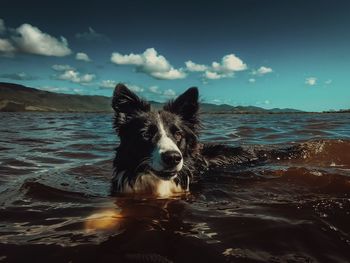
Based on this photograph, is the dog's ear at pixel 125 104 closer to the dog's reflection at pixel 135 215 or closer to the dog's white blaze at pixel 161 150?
the dog's white blaze at pixel 161 150

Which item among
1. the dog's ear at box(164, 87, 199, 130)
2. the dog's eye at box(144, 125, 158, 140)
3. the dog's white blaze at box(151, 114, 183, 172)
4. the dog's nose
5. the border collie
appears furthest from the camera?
the dog's ear at box(164, 87, 199, 130)

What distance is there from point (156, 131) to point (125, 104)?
3.76 feet

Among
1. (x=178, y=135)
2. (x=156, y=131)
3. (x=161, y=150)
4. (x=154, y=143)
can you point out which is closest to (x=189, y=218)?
(x=161, y=150)

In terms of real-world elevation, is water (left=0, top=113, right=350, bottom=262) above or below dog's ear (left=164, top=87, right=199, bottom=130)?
below

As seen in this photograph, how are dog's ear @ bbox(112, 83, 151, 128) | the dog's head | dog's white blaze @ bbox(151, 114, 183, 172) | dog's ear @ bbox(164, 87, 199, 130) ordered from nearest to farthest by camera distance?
dog's white blaze @ bbox(151, 114, 183, 172), the dog's head, dog's ear @ bbox(112, 83, 151, 128), dog's ear @ bbox(164, 87, 199, 130)

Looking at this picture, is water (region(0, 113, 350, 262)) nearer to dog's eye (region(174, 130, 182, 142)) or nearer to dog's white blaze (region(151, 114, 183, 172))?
dog's white blaze (region(151, 114, 183, 172))

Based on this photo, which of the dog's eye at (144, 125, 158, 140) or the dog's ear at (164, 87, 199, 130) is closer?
the dog's eye at (144, 125, 158, 140)

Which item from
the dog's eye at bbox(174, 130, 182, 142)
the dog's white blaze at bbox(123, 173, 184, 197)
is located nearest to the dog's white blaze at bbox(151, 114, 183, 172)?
the dog's eye at bbox(174, 130, 182, 142)

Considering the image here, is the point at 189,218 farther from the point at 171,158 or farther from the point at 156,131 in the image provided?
the point at 156,131

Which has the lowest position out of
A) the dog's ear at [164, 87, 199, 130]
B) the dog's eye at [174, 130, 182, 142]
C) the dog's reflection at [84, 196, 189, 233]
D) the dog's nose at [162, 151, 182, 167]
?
the dog's reflection at [84, 196, 189, 233]

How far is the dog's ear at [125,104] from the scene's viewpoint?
7156mm

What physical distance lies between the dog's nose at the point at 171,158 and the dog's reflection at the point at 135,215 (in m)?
0.63

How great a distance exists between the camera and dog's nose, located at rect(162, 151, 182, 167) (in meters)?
5.57

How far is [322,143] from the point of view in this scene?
10523 mm
